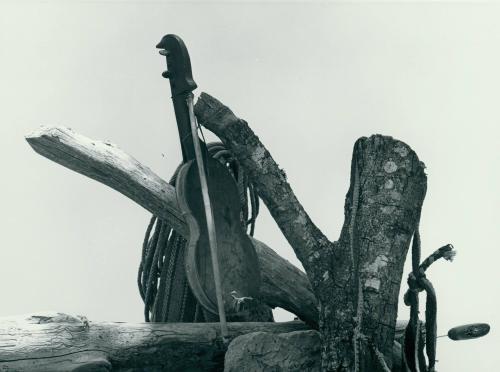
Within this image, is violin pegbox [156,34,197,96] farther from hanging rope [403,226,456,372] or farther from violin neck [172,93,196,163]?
hanging rope [403,226,456,372]

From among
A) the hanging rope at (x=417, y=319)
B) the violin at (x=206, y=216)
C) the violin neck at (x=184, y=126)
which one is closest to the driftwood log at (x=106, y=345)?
the violin at (x=206, y=216)

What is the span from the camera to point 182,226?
3494 mm

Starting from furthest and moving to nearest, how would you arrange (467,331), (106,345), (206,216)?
(206,216)
(106,345)
(467,331)

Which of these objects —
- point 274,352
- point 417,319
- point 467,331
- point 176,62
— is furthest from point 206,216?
point 467,331

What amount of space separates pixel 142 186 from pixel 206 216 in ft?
1.26

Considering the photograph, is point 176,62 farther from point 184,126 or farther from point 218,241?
point 218,241

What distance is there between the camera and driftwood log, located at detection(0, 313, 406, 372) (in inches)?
111

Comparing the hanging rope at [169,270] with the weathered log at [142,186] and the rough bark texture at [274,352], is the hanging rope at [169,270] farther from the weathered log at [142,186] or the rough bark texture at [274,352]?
the rough bark texture at [274,352]

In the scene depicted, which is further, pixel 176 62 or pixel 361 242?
pixel 176 62

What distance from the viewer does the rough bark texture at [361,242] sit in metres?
2.83

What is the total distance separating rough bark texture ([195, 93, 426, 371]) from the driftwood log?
0.25 m

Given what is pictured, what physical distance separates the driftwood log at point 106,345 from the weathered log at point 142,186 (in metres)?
0.38

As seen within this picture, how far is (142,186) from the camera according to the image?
11.4 ft

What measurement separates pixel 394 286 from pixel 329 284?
0.73ft
